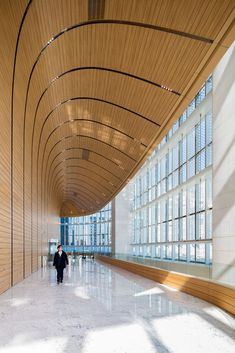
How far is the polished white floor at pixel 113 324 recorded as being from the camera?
652 cm

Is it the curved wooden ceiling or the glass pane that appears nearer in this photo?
the curved wooden ceiling

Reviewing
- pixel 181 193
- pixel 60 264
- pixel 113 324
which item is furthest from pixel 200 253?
pixel 113 324

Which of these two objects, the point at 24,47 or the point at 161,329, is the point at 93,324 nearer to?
the point at 161,329

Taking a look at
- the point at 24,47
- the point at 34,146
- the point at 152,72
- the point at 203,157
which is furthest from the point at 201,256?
the point at 24,47

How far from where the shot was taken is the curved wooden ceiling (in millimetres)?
9992

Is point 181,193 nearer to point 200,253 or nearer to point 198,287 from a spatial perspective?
point 200,253

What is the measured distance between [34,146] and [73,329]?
1437 centimetres

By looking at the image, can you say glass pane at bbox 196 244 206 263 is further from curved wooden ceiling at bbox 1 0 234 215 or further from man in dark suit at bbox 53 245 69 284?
man in dark suit at bbox 53 245 69 284

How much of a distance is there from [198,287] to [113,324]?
4839mm

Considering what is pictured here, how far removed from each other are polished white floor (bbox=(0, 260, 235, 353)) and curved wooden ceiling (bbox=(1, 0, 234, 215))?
5.95 meters

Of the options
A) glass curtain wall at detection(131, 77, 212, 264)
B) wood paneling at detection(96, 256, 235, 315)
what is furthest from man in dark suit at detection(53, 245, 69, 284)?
glass curtain wall at detection(131, 77, 212, 264)

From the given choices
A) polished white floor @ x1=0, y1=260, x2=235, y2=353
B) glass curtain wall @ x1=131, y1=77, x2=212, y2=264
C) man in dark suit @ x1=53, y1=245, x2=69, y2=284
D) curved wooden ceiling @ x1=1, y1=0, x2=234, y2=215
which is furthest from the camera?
glass curtain wall @ x1=131, y1=77, x2=212, y2=264

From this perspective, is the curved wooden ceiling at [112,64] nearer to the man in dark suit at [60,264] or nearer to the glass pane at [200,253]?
the man in dark suit at [60,264]

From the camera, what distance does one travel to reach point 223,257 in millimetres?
15766
